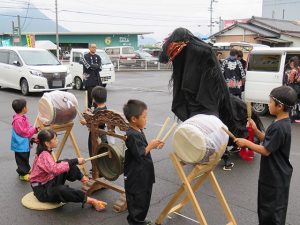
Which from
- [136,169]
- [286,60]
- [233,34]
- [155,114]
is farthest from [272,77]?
[233,34]

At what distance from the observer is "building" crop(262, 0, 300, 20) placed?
58.5m

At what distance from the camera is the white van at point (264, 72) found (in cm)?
911

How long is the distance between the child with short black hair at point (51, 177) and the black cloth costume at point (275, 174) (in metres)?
1.78

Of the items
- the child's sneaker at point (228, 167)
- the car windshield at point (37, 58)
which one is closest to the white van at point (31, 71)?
the car windshield at point (37, 58)

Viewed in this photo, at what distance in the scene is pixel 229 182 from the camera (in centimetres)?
493

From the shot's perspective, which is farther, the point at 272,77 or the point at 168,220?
the point at 272,77

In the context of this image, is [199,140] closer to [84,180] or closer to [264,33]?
[84,180]

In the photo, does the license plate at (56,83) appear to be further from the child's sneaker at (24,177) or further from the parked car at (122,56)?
the parked car at (122,56)

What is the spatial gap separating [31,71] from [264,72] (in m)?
8.13

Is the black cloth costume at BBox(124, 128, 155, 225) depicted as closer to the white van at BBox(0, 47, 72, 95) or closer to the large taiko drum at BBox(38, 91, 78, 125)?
the large taiko drum at BBox(38, 91, 78, 125)

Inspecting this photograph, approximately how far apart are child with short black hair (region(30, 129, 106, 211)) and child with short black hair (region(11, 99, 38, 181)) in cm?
86

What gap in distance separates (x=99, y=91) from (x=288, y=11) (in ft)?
205

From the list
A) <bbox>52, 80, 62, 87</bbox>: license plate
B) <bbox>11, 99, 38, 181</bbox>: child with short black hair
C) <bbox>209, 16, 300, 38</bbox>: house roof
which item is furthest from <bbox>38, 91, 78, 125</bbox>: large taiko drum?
<bbox>209, 16, 300, 38</bbox>: house roof

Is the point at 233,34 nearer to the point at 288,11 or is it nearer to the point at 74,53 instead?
the point at 74,53
